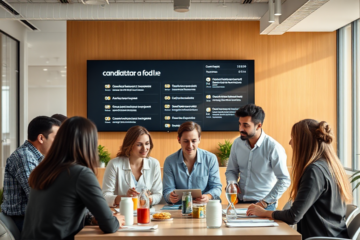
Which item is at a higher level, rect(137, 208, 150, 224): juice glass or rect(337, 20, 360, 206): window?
rect(337, 20, 360, 206): window

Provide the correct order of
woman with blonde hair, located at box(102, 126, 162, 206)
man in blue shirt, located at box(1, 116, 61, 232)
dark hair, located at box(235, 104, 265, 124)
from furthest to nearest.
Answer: dark hair, located at box(235, 104, 265, 124)
woman with blonde hair, located at box(102, 126, 162, 206)
man in blue shirt, located at box(1, 116, 61, 232)

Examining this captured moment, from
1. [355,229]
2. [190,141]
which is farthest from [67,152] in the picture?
[355,229]

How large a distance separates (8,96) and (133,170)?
4.48 meters

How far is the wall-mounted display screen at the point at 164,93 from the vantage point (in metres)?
6.18

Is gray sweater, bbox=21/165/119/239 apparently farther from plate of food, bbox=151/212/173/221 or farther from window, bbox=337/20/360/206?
window, bbox=337/20/360/206

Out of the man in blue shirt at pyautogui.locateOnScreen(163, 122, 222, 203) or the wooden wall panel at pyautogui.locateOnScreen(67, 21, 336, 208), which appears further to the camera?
the wooden wall panel at pyautogui.locateOnScreen(67, 21, 336, 208)

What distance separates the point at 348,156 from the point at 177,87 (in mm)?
2558

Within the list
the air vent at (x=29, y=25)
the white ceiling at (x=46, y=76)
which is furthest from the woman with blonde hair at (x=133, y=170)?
the white ceiling at (x=46, y=76)

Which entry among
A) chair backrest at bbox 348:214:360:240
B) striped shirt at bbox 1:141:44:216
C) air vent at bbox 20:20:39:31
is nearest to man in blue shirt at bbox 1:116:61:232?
striped shirt at bbox 1:141:44:216

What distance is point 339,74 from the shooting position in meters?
6.21

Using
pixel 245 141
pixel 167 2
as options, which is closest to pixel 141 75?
pixel 167 2

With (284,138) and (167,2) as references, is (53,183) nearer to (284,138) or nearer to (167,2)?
(167,2)

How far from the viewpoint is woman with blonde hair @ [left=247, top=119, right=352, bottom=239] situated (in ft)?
8.65

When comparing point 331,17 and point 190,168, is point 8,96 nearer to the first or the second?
point 190,168
